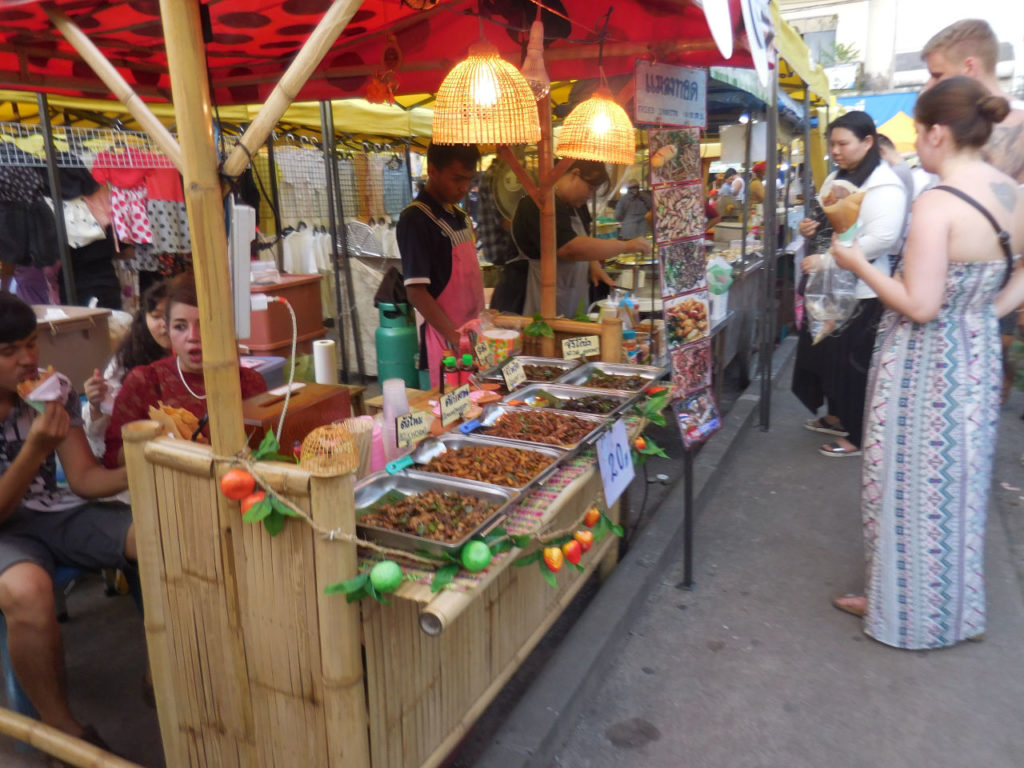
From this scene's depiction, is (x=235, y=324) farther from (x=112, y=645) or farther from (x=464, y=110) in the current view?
(x=112, y=645)

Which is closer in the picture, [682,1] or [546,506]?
[546,506]

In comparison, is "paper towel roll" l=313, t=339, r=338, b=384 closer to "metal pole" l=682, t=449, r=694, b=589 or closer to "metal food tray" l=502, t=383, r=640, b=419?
"metal food tray" l=502, t=383, r=640, b=419

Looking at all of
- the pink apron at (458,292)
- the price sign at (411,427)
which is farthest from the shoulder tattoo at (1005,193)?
the pink apron at (458,292)

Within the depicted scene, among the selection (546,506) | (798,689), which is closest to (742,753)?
(798,689)

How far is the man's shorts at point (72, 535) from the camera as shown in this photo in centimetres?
242

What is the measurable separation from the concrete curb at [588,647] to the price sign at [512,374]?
1070mm

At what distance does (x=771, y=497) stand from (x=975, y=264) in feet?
7.85

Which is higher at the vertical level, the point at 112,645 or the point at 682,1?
the point at 682,1

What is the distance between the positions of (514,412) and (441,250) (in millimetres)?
1428

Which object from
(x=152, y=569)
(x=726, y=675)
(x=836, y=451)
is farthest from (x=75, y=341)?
(x=836, y=451)

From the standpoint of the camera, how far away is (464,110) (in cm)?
257

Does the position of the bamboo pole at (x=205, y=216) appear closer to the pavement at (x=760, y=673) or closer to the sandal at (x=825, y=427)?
the pavement at (x=760, y=673)

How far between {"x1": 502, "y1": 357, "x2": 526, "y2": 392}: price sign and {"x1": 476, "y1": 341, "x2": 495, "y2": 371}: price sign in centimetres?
17

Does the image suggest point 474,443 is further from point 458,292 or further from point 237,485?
point 458,292
